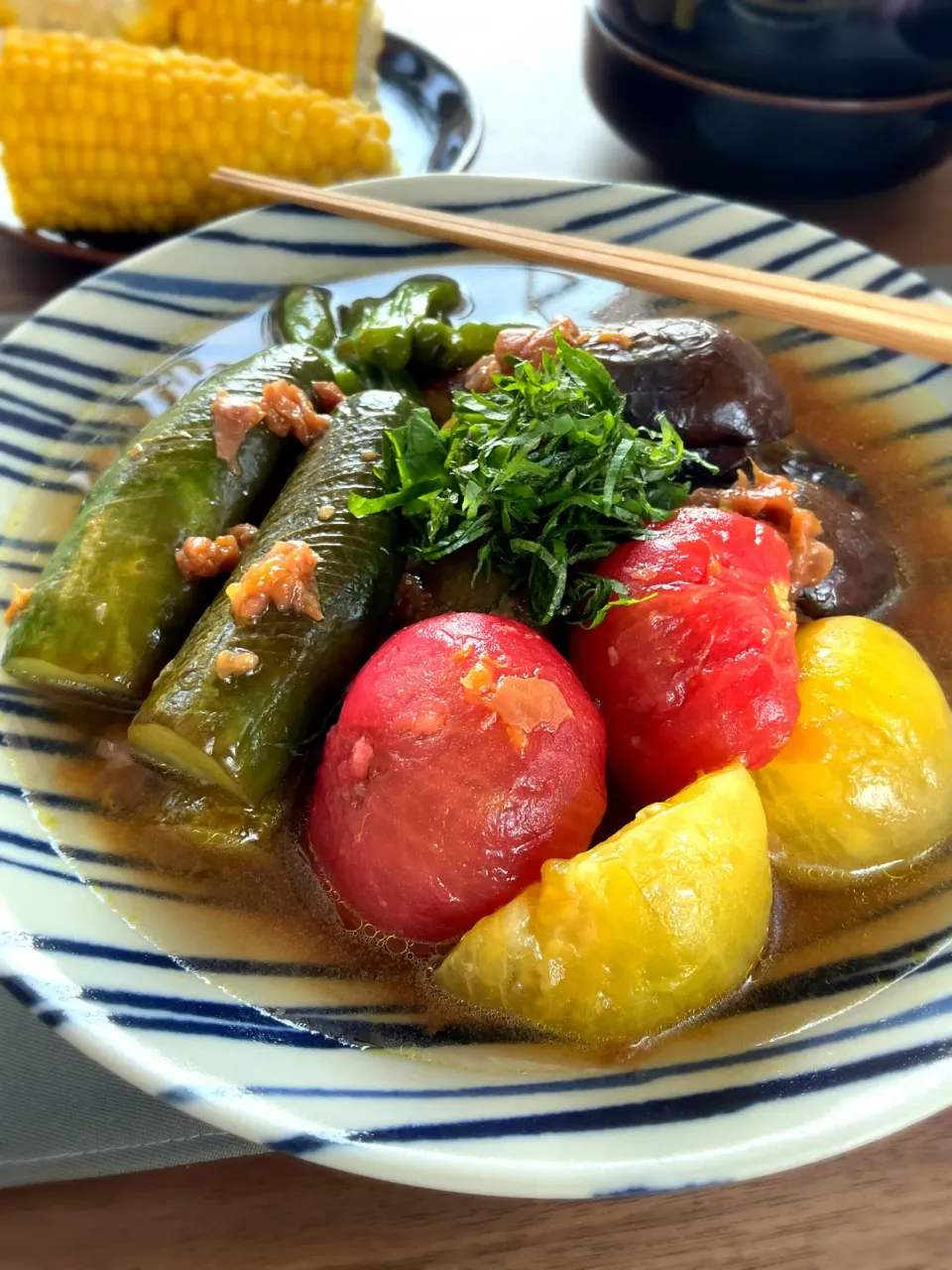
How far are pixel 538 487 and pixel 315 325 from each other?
917 millimetres

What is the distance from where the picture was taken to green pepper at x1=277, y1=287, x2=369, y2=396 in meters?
2.12

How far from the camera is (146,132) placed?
2.44 m

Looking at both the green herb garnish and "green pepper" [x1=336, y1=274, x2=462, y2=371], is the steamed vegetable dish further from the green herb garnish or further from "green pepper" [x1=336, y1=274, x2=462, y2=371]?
"green pepper" [x1=336, y1=274, x2=462, y2=371]

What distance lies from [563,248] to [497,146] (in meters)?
1.36

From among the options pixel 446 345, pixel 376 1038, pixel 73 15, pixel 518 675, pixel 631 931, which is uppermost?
pixel 73 15

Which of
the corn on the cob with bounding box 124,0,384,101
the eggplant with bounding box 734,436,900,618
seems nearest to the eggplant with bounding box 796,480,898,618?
the eggplant with bounding box 734,436,900,618

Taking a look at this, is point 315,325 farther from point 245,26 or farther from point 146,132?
point 245,26

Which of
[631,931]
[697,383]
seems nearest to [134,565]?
[631,931]

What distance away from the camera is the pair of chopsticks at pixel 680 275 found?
1738 mm

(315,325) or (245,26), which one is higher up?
(245,26)

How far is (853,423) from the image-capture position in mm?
2184

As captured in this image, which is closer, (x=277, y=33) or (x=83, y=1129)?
(x=83, y=1129)

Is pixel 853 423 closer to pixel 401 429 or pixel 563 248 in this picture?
pixel 563 248

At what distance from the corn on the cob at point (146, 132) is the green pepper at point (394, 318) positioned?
0.52 metres
